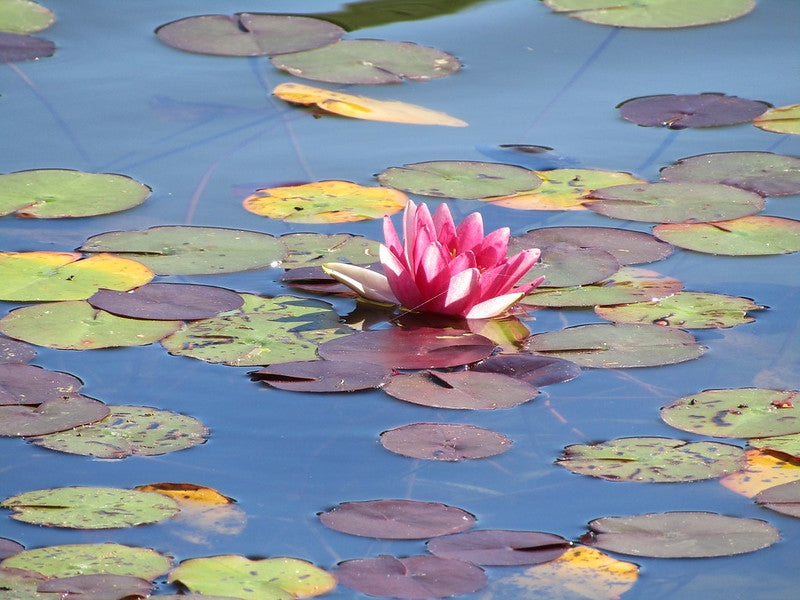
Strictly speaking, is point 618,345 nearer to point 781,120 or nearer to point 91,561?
point 91,561

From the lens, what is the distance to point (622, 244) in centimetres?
330

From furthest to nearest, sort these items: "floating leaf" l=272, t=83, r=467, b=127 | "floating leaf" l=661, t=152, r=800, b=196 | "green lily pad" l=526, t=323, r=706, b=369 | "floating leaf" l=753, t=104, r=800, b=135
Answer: "floating leaf" l=272, t=83, r=467, b=127, "floating leaf" l=753, t=104, r=800, b=135, "floating leaf" l=661, t=152, r=800, b=196, "green lily pad" l=526, t=323, r=706, b=369

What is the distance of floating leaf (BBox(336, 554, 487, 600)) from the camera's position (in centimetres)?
191

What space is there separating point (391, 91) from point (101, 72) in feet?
3.43

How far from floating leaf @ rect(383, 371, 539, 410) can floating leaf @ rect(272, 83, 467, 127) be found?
175 centimetres

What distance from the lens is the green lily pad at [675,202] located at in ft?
11.4

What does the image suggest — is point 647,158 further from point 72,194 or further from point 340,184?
point 72,194

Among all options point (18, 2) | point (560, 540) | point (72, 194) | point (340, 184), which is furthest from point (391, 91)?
point (560, 540)

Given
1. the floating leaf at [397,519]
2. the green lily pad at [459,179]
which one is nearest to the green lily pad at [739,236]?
the green lily pad at [459,179]

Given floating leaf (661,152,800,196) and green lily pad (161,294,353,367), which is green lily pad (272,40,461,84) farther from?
green lily pad (161,294,353,367)

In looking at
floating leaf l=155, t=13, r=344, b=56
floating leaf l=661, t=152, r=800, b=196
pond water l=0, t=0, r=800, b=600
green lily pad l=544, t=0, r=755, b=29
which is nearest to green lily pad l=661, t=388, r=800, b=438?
pond water l=0, t=0, r=800, b=600

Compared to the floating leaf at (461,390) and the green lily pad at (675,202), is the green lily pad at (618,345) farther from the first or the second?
the green lily pad at (675,202)

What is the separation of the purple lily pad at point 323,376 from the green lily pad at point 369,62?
6.87 ft

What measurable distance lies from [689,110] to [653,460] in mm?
2237
